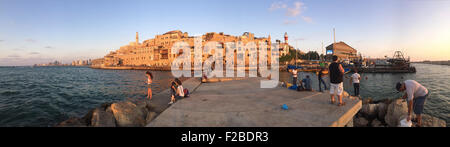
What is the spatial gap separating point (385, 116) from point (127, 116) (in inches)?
446

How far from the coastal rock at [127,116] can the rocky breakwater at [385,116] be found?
9759 millimetres

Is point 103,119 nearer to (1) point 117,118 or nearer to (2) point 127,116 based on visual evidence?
(1) point 117,118

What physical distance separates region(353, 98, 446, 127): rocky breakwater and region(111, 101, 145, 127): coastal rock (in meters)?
9.76

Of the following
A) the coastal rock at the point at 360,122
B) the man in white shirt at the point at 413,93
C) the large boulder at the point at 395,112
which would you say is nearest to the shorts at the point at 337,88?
the man in white shirt at the point at 413,93

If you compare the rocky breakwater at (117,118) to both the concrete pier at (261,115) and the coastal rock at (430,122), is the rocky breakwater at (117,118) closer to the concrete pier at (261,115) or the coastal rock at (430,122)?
the concrete pier at (261,115)

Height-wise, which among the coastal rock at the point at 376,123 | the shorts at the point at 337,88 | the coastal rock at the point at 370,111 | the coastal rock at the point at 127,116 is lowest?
the coastal rock at the point at 376,123

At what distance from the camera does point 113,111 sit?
225 inches

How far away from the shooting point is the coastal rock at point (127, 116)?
553cm

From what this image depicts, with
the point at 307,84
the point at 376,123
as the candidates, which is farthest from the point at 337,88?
the point at 376,123

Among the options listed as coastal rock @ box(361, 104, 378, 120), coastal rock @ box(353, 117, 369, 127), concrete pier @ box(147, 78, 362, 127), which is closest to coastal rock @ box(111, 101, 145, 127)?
concrete pier @ box(147, 78, 362, 127)

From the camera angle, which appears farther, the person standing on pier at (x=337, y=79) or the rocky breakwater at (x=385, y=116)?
the rocky breakwater at (x=385, y=116)

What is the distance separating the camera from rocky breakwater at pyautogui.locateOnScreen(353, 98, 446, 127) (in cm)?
682

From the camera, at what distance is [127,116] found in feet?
18.6

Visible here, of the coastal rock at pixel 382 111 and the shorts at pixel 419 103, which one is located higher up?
the shorts at pixel 419 103
